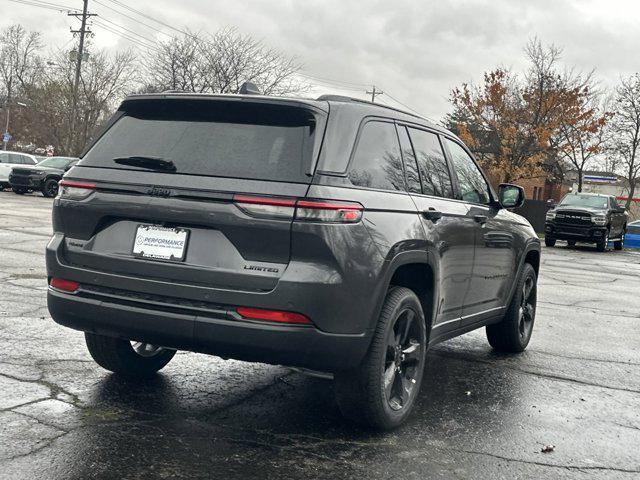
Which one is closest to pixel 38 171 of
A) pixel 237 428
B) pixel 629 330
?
pixel 629 330

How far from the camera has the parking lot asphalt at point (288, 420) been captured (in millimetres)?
3490

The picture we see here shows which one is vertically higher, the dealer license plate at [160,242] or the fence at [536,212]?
the fence at [536,212]

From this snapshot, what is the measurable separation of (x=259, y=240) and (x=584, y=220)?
23608 millimetres

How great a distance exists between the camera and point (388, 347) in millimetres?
4113

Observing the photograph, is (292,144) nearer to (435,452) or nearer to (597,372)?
(435,452)

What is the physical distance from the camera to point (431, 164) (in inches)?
192

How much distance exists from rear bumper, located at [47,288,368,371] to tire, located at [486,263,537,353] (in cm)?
297

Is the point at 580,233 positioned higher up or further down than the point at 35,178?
further down

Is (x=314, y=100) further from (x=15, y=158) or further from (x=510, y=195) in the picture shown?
(x=15, y=158)

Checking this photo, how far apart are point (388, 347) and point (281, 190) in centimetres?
114

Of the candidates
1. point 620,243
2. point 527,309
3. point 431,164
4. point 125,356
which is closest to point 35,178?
point 620,243

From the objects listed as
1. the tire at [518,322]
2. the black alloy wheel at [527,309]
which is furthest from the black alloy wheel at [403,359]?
the black alloy wheel at [527,309]

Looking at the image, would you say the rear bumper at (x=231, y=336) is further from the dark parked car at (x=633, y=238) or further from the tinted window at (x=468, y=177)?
the dark parked car at (x=633, y=238)

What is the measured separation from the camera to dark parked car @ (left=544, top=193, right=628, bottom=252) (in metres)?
25.3
